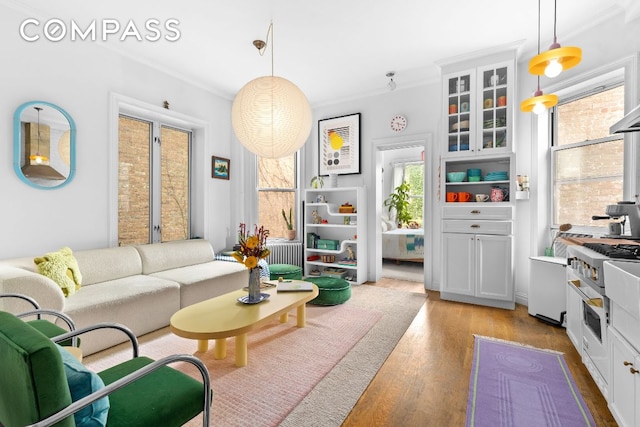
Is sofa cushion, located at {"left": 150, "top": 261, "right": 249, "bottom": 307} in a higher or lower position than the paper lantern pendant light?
lower

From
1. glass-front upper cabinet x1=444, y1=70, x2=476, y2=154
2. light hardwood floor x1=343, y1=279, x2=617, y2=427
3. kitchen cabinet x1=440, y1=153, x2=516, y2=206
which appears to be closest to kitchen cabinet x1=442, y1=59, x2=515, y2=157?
glass-front upper cabinet x1=444, y1=70, x2=476, y2=154

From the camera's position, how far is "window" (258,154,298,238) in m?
5.31

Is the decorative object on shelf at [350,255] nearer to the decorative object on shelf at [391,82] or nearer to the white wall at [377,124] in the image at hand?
the white wall at [377,124]

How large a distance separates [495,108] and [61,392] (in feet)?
14.2

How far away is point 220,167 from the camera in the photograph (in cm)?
477

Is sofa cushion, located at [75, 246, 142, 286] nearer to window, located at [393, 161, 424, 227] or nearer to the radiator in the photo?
the radiator

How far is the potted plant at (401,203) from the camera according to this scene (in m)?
6.97

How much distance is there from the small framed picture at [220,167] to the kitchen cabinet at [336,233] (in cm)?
131

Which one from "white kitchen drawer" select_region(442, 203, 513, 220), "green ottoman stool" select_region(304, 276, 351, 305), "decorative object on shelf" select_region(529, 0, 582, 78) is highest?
"decorative object on shelf" select_region(529, 0, 582, 78)

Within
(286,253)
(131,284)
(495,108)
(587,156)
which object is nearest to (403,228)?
(286,253)

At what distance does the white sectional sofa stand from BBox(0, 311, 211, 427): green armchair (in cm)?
135

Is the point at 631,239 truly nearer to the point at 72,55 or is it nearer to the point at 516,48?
the point at 516,48

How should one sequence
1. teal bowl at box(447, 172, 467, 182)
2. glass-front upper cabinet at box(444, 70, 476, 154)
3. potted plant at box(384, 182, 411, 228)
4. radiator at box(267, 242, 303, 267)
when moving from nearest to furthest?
glass-front upper cabinet at box(444, 70, 476, 154) → teal bowl at box(447, 172, 467, 182) → radiator at box(267, 242, 303, 267) → potted plant at box(384, 182, 411, 228)

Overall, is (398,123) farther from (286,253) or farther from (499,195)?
(286,253)
